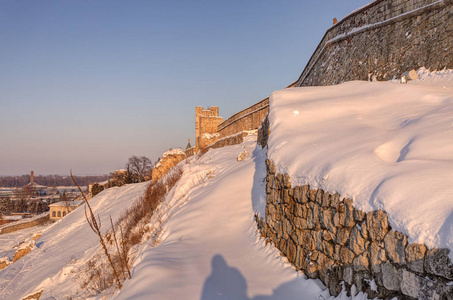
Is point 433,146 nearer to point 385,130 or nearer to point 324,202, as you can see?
point 385,130

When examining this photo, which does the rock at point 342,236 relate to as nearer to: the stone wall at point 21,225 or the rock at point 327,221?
the rock at point 327,221

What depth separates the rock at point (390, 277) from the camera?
7.40 feet

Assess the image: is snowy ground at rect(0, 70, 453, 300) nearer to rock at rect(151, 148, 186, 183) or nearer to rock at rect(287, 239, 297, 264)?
rock at rect(287, 239, 297, 264)

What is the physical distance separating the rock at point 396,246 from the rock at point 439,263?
0.20 meters

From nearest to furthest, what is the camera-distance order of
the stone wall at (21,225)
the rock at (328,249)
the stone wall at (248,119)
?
the rock at (328,249) < the stone wall at (248,119) < the stone wall at (21,225)

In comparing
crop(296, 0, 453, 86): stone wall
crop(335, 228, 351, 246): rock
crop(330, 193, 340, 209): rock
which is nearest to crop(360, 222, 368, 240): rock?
crop(335, 228, 351, 246): rock

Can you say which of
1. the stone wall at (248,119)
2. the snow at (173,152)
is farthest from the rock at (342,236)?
the snow at (173,152)

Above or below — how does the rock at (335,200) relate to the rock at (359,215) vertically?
above

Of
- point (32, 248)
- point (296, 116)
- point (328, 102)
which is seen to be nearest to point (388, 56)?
point (328, 102)

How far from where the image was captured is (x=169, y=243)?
5863 millimetres

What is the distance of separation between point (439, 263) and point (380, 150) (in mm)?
1826

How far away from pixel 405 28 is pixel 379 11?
5.52 feet

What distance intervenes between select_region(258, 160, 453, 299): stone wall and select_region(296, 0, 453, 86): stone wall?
778 cm

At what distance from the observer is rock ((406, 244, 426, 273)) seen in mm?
2031
